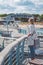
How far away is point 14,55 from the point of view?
3.91 meters

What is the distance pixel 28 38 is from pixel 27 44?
47cm

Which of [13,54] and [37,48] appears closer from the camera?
[13,54]

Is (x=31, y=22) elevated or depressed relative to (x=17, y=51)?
elevated

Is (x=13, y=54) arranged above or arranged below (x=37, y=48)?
above

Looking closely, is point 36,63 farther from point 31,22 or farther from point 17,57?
point 31,22

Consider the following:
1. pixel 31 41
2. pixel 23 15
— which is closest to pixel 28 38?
pixel 31 41

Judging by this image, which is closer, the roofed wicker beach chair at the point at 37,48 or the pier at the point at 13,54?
the pier at the point at 13,54

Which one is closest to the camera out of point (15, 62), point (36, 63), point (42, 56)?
point (15, 62)

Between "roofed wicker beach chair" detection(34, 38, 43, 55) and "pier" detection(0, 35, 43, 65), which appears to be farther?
"roofed wicker beach chair" detection(34, 38, 43, 55)

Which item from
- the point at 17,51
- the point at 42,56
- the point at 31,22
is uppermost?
the point at 31,22

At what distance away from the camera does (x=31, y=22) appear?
5.52 m

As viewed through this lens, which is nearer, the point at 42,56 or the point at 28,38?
the point at 28,38

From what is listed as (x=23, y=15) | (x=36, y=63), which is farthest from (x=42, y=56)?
(x=23, y=15)

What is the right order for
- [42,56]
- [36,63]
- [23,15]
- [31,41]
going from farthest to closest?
[23,15], [42,56], [31,41], [36,63]
